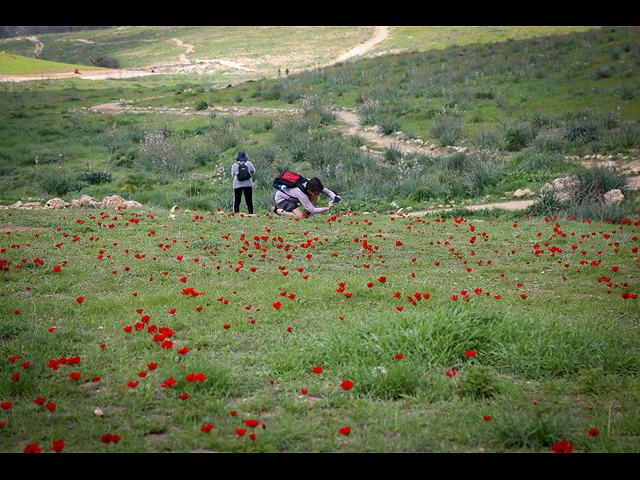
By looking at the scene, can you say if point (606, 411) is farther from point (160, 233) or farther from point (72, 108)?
point (72, 108)

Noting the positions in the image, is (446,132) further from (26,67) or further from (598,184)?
(26,67)

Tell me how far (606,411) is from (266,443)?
2.10 m

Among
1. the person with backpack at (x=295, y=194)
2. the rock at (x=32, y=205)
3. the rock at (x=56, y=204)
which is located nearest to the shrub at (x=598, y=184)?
the person with backpack at (x=295, y=194)

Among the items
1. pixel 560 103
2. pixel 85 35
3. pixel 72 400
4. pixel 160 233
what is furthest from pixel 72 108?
pixel 85 35

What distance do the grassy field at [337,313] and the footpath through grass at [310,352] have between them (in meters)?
0.02

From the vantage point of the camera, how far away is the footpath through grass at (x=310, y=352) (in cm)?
262

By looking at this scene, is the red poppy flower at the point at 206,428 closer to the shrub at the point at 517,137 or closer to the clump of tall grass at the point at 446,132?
the shrub at the point at 517,137

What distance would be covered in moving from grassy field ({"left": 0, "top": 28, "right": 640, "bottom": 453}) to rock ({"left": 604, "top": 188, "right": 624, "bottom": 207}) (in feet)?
0.61

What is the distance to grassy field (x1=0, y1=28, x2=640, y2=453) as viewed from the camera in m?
2.70

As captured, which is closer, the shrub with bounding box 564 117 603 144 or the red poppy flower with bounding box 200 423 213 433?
the red poppy flower with bounding box 200 423 213 433

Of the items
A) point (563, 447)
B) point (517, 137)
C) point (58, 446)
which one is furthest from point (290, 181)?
point (517, 137)

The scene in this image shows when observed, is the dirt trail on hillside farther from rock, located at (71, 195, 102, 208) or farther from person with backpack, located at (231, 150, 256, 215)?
rock, located at (71, 195, 102, 208)

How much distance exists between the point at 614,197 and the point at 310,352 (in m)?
9.40

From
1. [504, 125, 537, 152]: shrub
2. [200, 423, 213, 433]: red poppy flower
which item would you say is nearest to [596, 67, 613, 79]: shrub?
[504, 125, 537, 152]: shrub
